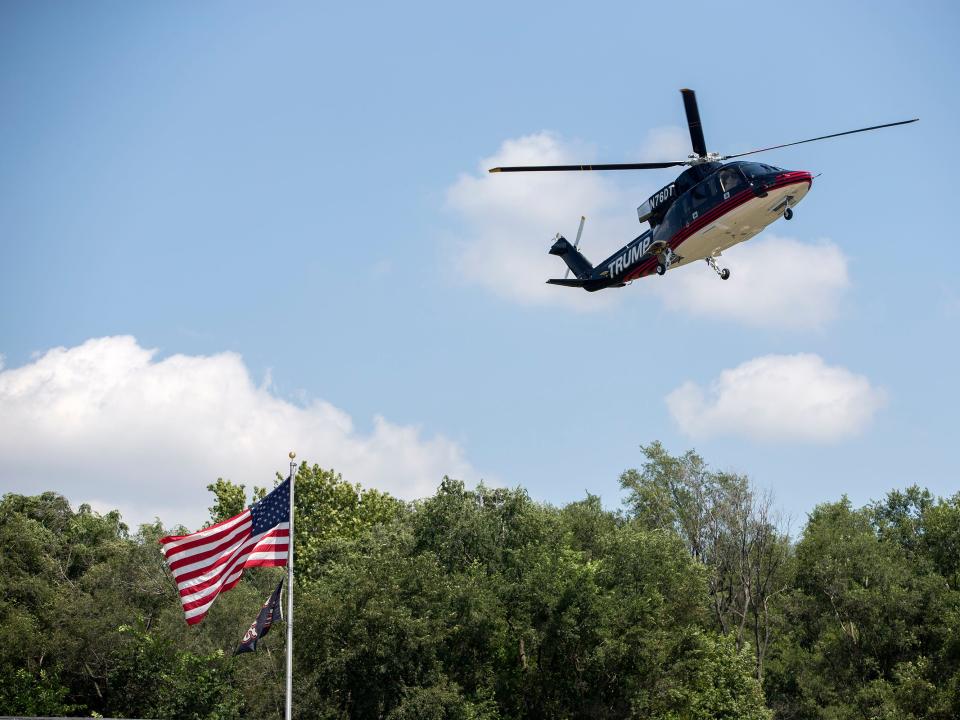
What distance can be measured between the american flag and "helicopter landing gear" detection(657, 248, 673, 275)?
19800mm

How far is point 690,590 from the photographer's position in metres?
62.9

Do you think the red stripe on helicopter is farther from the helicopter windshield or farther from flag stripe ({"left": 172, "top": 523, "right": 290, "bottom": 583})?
flag stripe ({"left": 172, "top": 523, "right": 290, "bottom": 583})

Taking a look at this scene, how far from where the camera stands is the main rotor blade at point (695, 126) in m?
42.0

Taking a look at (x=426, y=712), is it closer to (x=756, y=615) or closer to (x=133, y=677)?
(x=133, y=677)

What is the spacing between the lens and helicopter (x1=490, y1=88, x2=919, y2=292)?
39.2m

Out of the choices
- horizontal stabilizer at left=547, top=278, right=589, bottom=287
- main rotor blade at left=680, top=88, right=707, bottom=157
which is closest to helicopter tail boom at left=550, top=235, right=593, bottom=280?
horizontal stabilizer at left=547, top=278, right=589, bottom=287

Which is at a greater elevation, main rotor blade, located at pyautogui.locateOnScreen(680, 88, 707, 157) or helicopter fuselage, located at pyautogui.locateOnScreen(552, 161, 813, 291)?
main rotor blade, located at pyautogui.locateOnScreen(680, 88, 707, 157)

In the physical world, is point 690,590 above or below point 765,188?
below

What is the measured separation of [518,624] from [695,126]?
2827 centimetres

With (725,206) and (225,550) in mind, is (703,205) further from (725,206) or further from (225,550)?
(225,550)

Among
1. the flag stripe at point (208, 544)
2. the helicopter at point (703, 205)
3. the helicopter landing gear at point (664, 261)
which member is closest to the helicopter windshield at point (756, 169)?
the helicopter at point (703, 205)

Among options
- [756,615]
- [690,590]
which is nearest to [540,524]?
[690,590]

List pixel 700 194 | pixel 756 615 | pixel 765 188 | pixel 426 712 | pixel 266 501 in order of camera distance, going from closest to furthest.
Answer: pixel 266 501 → pixel 765 188 → pixel 700 194 → pixel 426 712 → pixel 756 615

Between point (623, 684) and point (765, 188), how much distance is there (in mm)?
29353
